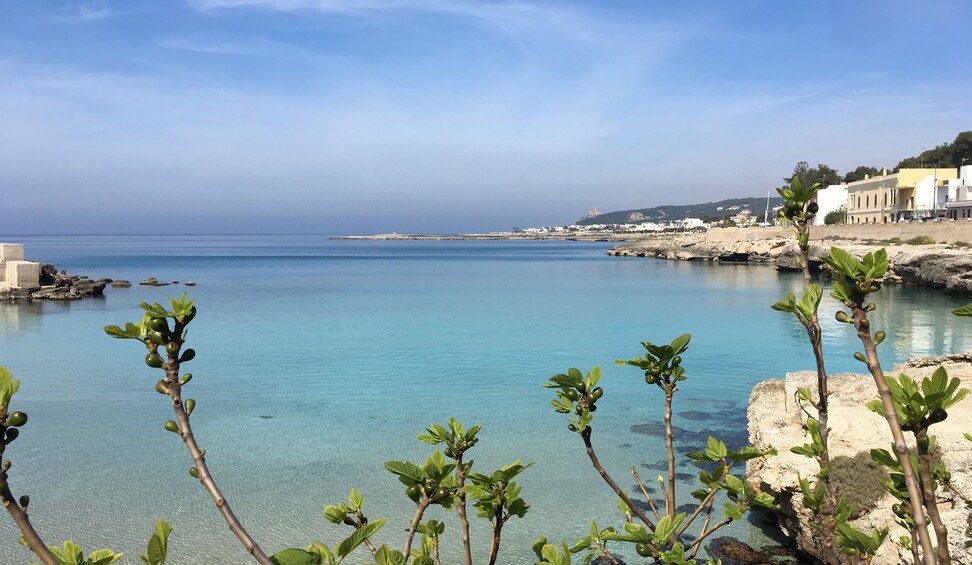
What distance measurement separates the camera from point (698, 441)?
37.3 feet

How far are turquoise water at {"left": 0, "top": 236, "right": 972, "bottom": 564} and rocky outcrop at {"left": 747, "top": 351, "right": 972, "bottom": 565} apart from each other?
101 centimetres

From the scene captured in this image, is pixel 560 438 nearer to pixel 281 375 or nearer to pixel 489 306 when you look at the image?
pixel 281 375

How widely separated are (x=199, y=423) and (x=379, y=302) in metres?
23.8

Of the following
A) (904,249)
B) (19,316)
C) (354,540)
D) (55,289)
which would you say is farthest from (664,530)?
(904,249)

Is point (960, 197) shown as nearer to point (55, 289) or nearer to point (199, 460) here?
point (55, 289)

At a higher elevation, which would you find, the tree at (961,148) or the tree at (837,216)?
the tree at (961,148)

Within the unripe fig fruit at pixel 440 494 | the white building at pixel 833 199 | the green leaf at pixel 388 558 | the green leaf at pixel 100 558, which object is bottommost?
the unripe fig fruit at pixel 440 494

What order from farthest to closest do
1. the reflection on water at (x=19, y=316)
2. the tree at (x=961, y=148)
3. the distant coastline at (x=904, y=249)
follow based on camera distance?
1. the tree at (x=961, y=148)
2. the distant coastline at (x=904, y=249)
3. the reflection on water at (x=19, y=316)

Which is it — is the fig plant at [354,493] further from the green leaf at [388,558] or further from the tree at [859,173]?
the tree at [859,173]

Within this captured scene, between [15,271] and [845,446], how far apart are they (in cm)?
4277

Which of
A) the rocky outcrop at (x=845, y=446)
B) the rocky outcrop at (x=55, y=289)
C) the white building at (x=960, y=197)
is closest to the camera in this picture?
the rocky outcrop at (x=845, y=446)

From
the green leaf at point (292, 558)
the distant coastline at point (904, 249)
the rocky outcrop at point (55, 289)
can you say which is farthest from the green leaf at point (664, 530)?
the rocky outcrop at point (55, 289)

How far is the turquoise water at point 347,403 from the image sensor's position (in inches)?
348

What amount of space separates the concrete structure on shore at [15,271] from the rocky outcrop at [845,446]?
132ft
